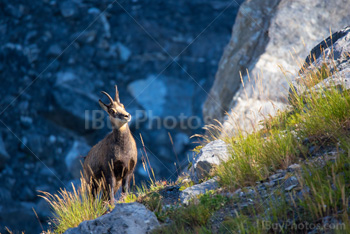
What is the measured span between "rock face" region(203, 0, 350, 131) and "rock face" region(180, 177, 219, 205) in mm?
4361

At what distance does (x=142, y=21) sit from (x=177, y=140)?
1305 cm

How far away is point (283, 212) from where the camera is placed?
3.85 m

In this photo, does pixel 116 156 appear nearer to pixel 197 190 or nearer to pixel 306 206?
pixel 197 190

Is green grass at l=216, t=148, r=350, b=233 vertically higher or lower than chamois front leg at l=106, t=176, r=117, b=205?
higher

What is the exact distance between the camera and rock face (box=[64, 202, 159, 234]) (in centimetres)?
442

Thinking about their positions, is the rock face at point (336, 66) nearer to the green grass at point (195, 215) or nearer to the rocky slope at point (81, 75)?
the green grass at point (195, 215)

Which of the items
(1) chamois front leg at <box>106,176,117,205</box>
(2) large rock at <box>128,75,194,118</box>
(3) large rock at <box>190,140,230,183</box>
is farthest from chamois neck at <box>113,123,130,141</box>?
(2) large rock at <box>128,75,194,118</box>

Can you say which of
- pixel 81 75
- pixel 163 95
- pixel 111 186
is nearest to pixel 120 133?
pixel 111 186

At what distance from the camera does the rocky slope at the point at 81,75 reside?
26234 mm

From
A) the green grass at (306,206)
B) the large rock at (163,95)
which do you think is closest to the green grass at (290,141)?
the green grass at (306,206)

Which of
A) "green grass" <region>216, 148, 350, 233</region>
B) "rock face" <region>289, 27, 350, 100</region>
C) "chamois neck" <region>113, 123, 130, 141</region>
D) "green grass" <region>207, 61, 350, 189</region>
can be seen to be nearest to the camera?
"green grass" <region>216, 148, 350, 233</region>

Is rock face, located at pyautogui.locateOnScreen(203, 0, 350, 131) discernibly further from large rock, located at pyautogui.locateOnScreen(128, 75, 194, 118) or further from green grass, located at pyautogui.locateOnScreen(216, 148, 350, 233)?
large rock, located at pyautogui.locateOnScreen(128, 75, 194, 118)

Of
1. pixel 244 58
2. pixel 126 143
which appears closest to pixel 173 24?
pixel 244 58

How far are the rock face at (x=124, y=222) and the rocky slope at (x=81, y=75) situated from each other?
65.8 feet
